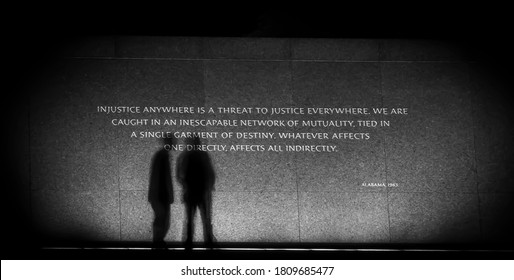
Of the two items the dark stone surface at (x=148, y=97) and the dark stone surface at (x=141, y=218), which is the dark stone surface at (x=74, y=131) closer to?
the dark stone surface at (x=148, y=97)

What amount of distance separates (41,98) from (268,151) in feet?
12.2

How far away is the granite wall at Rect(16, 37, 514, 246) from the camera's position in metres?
12.9

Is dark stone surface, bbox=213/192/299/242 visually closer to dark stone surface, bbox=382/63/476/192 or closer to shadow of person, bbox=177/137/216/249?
shadow of person, bbox=177/137/216/249

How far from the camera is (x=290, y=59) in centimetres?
1380

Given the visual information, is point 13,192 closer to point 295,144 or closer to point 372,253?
point 295,144

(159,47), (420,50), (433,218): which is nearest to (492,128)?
(420,50)

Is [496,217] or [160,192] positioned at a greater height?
[160,192]

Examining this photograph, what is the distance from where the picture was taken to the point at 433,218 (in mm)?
13258

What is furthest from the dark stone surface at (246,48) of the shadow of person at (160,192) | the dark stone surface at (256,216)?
the dark stone surface at (256,216)

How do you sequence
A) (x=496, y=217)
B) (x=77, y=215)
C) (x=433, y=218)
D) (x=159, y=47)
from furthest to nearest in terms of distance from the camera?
(x=159, y=47)
(x=496, y=217)
(x=433, y=218)
(x=77, y=215)

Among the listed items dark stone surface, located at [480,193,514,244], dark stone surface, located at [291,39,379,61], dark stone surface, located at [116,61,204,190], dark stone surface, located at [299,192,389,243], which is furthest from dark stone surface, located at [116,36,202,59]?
dark stone surface, located at [480,193,514,244]

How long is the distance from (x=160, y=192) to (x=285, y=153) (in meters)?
2.11

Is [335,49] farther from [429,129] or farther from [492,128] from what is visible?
[492,128]

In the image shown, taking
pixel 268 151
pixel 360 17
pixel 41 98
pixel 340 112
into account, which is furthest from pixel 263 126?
pixel 41 98
